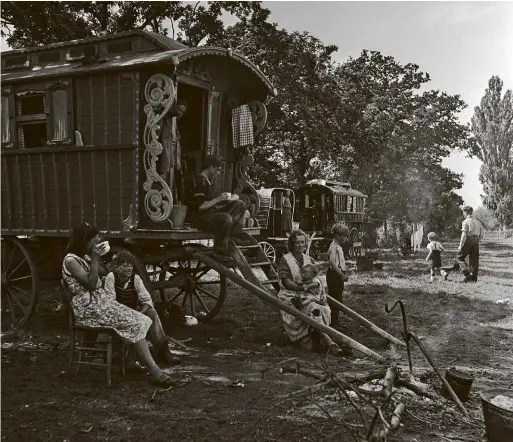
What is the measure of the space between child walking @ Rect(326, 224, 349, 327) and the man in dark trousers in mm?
1296

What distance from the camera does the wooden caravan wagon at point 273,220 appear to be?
1567 cm

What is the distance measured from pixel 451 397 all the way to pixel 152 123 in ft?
14.0

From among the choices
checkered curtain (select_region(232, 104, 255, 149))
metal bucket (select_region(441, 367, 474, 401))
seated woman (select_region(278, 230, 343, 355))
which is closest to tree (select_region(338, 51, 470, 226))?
checkered curtain (select_region(232, 104, 255, 149))

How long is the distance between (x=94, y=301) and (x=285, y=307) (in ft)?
6.63

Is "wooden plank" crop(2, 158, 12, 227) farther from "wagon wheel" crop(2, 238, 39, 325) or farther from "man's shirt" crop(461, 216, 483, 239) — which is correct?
"man's shirt" crop(461, 216, 483, 239)

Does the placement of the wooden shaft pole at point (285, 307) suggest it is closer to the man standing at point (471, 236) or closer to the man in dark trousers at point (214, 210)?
the man in dark trousers at point (214, 210)

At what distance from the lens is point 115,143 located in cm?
620

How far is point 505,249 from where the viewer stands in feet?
41.7

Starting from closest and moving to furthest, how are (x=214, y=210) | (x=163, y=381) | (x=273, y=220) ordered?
(x=163, y=381) < (x=214, y=210) < (x=273, y=220)

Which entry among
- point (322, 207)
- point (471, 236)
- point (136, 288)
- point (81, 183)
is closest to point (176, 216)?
point (136, 288)

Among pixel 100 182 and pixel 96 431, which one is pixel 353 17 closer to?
pixel 100 182

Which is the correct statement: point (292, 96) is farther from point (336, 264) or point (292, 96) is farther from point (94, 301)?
point (94, 301)

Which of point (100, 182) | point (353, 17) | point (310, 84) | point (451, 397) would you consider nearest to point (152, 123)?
point (100, 182)

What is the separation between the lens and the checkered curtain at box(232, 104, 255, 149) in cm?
748
